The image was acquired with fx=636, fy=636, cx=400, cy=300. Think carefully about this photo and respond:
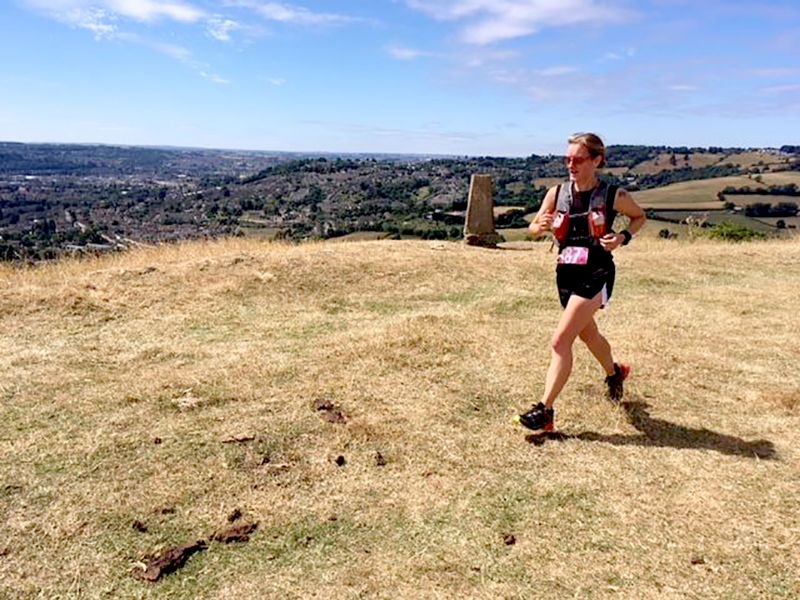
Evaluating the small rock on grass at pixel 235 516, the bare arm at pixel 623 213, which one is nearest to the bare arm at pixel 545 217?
the bare arm at pixel 623 213

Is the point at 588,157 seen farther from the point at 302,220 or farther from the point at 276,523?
the point at 302,220

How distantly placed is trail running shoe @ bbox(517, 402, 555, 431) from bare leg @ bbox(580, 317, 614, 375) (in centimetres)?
62

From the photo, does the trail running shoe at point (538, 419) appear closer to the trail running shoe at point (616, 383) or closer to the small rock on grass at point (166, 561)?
Result: the trail running shoe at point (616, 383)

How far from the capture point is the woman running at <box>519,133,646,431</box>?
4.27 metres

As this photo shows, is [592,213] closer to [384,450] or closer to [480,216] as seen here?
[384,450]

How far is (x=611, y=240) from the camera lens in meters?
4.19

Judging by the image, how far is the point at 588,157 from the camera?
4.25 meters

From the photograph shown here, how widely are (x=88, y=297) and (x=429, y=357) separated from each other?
4.51m

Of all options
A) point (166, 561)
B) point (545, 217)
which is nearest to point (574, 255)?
point (545, 217)

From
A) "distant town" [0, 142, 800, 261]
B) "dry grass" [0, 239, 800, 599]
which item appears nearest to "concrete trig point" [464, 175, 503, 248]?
"dry grass" [0, 239, 800, 599]

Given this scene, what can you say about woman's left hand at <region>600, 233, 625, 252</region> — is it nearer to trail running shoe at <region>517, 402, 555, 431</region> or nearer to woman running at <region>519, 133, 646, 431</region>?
woman running at <region>519, 133, 646, 431</region>

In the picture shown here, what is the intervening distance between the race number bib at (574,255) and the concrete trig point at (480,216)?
8776 mm

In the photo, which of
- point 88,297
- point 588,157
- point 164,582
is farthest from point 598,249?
point 88,297

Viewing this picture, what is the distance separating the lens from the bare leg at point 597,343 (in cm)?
464
